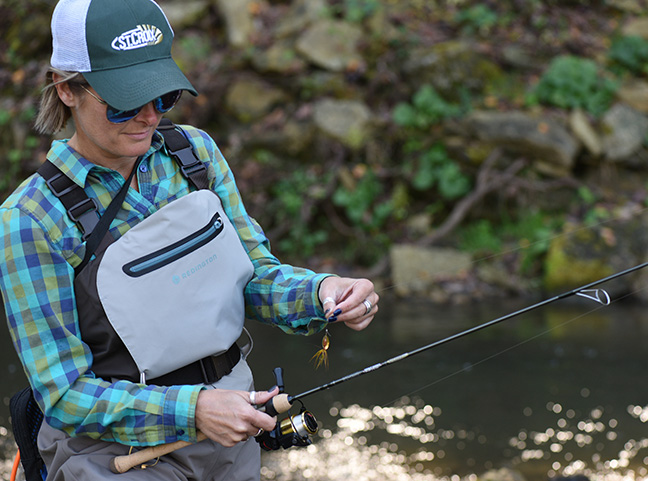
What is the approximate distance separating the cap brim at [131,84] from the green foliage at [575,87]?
21.0 ft

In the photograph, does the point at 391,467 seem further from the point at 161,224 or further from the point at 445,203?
the point at 445,203

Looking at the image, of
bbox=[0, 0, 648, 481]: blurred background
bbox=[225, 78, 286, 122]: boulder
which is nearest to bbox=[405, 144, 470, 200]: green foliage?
bbox=[0, 0, 648, 481]: blurred background

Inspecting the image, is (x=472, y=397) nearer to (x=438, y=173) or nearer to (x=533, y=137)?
(x=438, y=173)

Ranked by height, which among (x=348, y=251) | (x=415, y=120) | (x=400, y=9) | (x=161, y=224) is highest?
(x=161, y=224)

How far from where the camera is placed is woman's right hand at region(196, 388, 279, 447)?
4.75ft

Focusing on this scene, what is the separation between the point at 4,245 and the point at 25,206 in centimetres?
8

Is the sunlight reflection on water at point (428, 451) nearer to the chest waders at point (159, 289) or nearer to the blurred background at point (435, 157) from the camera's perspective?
the blurred background at point (435, 157)

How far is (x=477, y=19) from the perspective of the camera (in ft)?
26.3

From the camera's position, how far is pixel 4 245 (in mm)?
1410

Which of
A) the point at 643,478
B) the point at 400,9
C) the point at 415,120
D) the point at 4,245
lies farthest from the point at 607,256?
the point at 4,245

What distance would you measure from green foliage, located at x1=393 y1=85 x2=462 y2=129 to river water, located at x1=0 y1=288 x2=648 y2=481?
86.6 inches

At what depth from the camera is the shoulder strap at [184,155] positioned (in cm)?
164

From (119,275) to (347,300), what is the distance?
50 centimetres

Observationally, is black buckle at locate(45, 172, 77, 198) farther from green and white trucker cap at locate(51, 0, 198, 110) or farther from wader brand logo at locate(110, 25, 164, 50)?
wader brand logo at locate(110, 25, 164, 50)
